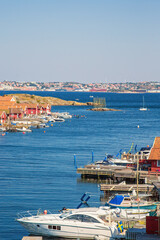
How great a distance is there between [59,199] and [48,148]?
1443 inches

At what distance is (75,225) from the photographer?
111 ft

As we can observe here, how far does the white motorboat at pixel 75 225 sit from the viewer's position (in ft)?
110

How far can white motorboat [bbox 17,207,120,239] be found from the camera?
33438mm

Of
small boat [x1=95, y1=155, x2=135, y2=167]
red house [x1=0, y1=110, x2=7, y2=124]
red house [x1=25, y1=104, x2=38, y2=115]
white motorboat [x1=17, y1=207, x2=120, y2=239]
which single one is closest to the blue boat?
white motorboat [x1=17, y1=207, x2=120, y2=239]

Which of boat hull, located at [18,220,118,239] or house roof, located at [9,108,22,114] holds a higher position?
house roof, located at [9,108,22,114]

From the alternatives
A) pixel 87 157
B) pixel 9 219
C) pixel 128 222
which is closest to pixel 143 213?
pixel 128 222

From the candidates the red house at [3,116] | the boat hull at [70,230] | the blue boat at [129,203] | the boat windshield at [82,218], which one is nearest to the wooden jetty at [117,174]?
the blue boat at [129,203]

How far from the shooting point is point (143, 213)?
1494 inches

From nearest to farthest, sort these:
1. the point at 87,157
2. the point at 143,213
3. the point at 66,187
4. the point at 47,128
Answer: the point at 143,213 < the point at 66,187 < the point at 87,157 < the point at 47,128

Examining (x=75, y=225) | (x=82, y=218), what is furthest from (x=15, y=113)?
(x=75, y=225)

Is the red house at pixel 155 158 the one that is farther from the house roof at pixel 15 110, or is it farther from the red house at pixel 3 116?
the house roof at pixel 15 110

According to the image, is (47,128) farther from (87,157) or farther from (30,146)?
(87,157)

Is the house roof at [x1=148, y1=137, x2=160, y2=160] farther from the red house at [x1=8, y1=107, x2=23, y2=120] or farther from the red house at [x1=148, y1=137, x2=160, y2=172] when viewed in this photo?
the red house at [x1=8, y1=107, x2=23, y2=120]

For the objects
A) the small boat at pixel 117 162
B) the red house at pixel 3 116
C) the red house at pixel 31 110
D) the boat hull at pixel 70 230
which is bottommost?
the boat hull at pixel 70 230
